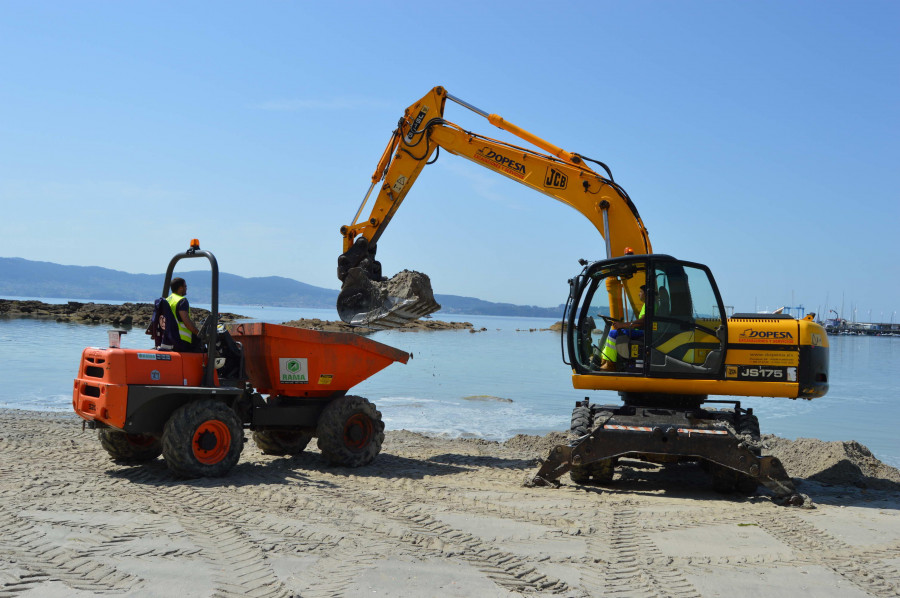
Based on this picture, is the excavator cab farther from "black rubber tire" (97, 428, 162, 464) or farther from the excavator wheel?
"black rubber tire" (97, 428, 162, 464)

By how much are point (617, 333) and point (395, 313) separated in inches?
166

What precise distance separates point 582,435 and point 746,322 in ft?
6.73

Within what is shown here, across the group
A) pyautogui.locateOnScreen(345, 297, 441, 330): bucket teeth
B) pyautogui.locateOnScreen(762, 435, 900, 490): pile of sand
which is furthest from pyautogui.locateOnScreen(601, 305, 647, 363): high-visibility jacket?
pyautogui.locateOnScreen(345, 297, 441, 330): bucket teeth

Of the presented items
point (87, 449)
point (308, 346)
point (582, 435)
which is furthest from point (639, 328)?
point (87, 449)

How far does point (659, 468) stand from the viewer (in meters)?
9.84

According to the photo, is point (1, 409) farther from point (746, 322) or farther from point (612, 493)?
point (746, 322)

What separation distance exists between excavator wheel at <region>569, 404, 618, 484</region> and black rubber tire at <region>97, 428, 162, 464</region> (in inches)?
172

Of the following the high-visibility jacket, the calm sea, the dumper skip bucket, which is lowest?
the calm sea

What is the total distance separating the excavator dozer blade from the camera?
1176 cm

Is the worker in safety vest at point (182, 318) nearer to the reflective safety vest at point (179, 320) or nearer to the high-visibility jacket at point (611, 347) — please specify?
the reflective safety vest at point (179, 320)

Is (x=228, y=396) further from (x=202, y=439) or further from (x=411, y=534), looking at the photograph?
(x=411, y=534)

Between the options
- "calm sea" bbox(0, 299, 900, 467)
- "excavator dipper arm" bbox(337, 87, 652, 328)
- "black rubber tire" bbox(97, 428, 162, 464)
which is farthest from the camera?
"calm sea" bbox(0, 299, 900, 467)

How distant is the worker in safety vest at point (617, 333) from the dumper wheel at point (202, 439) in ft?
12.7

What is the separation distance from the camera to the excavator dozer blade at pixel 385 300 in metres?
11.8
